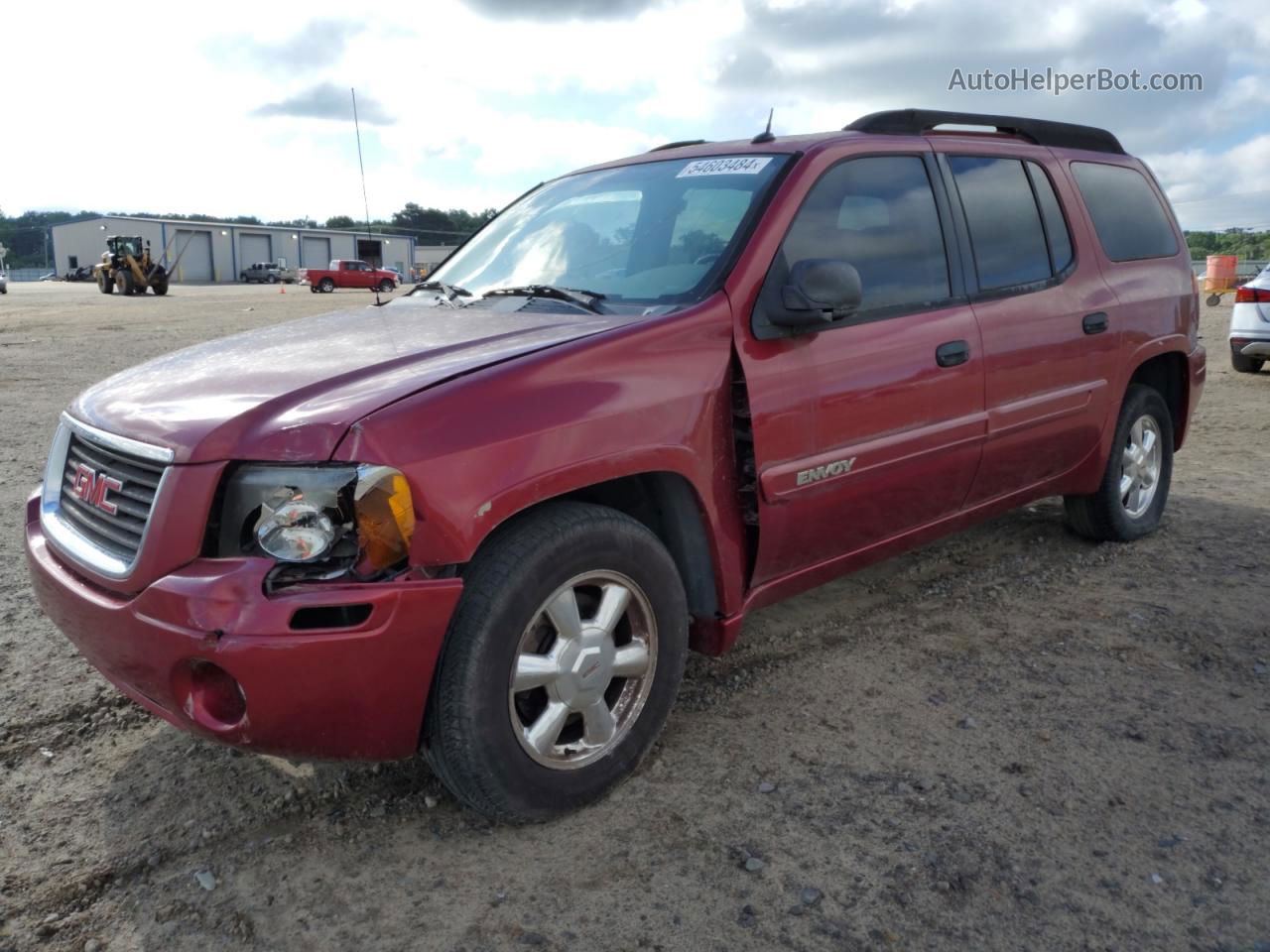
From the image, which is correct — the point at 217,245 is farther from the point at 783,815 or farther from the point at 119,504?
the point at 783,815

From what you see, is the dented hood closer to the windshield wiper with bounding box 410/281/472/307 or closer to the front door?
the windshield wiper with bounding box 410/281/472/307

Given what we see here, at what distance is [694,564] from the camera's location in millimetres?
3039

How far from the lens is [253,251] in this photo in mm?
72875

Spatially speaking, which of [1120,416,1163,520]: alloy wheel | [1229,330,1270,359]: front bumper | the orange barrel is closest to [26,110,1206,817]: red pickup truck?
[1120,416,1163,520]: alloy wheel

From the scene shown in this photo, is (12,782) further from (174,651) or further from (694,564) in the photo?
(694,564)

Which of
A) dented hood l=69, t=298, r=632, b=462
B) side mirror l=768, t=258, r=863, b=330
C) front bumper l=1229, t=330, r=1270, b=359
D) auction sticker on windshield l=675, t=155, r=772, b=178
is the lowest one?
front bumper l=1229, t=330, r=1270, b=359

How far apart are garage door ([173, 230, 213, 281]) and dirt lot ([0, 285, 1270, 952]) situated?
71.1 m

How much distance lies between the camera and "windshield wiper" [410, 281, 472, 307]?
3.72 meters

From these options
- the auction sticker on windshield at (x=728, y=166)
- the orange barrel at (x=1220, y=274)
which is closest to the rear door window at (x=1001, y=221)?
the auction sticker on windshield at (x=728, y=166)

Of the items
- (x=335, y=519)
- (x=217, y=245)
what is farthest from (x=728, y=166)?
(x=217, y=245)

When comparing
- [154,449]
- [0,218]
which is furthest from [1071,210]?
[0,218]

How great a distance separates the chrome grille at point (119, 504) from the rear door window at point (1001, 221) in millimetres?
2847

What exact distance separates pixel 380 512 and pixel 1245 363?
11750 mm

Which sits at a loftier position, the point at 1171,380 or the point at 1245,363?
the point at 1171,380
